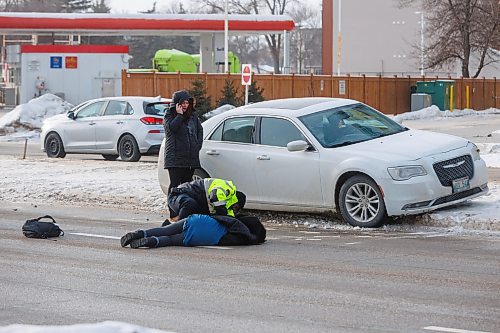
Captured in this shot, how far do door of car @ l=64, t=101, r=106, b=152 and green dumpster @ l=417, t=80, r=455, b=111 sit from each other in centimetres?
2768

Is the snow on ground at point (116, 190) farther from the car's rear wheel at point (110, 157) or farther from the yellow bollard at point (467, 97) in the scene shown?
the yellow bollard at point (467, 97)

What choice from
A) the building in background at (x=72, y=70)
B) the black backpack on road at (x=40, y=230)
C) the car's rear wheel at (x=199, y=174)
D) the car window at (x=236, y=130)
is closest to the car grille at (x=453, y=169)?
the car window at (x=236, y=130)

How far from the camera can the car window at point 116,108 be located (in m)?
25.4

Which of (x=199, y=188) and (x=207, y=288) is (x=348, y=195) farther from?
(x=207, y=288)

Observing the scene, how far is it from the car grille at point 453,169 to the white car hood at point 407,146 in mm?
173

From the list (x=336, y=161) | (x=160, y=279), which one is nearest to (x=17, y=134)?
(x=336, y=161)

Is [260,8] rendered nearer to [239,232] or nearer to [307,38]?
[307,38]

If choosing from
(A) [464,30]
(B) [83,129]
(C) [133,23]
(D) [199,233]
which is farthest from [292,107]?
(C) [133,23]

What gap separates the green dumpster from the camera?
50938 mm

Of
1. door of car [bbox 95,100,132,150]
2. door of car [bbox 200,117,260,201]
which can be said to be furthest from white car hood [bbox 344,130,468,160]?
door of car [bbox 95,100,132,150]

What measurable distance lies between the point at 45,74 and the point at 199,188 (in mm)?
44445

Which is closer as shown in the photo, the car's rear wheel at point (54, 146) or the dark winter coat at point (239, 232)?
the dark winter coat at point (239, 232)

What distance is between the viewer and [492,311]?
8.09m

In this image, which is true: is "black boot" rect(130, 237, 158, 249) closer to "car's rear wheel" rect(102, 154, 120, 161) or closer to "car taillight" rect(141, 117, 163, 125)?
"car taillight" rect(141, 117, 163, 125)
